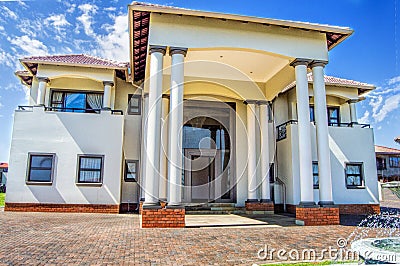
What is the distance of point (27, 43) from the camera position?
14312mm

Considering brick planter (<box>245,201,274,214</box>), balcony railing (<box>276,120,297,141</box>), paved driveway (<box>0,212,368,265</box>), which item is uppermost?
balcony railing (<box>276,120,297,141</box>)

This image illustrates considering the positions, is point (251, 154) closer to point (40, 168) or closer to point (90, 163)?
point (90, 163)

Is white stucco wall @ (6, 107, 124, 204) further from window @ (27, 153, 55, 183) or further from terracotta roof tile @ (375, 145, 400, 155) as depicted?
terracotta roof tile @ (375, 145, 400, 155)

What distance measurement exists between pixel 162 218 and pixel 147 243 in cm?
221

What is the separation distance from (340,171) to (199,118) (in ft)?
23.8

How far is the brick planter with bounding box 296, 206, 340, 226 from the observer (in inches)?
380

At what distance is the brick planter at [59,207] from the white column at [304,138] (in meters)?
7.64

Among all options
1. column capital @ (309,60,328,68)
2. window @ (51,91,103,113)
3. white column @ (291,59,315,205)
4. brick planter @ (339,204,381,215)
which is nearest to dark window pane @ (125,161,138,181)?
window @ (51,91,103,113)

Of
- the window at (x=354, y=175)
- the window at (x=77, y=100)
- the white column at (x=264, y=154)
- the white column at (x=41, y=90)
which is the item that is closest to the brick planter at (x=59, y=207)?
the white column at (x=41, y=90)

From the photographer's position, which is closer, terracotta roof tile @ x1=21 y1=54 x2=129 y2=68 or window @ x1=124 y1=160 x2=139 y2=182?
terracotta roof tile @ x1=21 y1=54 x2=129 y2=68

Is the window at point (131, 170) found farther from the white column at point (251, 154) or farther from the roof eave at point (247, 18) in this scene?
the roof eave at point (247, 18)

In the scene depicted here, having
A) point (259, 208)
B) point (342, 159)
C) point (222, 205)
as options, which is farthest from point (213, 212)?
point (342, 159)

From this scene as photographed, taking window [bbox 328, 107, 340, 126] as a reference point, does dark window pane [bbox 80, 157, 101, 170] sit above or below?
below

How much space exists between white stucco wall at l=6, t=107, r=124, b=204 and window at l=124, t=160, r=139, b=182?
3.01 feet
